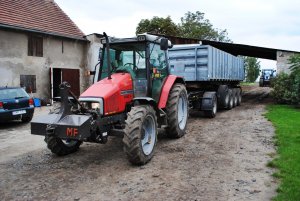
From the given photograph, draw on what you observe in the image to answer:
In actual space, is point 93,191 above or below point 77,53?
below

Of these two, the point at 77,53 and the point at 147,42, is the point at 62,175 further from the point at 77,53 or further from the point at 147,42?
the point at 77,53

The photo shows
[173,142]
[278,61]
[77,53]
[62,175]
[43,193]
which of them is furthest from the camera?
[77,53]

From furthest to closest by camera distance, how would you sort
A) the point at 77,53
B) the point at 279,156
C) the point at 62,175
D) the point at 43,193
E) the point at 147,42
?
the point at 77,53, the point at 147,42, the point at 279,156, the point at 62,175, the point at 43,193

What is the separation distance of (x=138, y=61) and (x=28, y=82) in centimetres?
1236

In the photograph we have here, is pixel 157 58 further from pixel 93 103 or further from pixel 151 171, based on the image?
pixel 151 171

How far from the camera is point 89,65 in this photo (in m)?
21.4

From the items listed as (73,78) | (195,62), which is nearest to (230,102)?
(195,62)

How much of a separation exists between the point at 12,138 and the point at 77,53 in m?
12.4

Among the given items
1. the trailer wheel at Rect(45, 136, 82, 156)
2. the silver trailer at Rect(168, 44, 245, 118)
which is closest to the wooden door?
the silver trailer at Rect(168, 44, 245, 118)

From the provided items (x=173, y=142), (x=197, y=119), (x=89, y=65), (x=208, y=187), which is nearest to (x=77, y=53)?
(x=89, y=65)

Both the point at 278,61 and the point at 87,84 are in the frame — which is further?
the point at 87,84

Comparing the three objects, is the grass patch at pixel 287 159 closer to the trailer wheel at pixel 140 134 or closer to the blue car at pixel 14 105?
the trailer wheel at pixel 140 134

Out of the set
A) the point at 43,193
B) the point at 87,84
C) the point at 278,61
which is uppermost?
the point at 278,61

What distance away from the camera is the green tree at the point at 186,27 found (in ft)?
139
